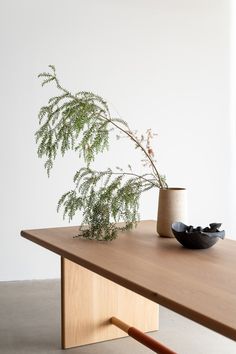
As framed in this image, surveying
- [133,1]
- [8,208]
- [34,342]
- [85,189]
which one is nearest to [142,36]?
[133,1]

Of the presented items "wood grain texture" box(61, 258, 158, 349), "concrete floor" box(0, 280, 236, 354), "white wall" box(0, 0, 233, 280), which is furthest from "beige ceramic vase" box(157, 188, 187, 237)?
"white wall" box(0, 0, 233, 280)

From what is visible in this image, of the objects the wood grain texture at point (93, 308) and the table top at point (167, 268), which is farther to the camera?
the wood grain texture at point (93, 308)

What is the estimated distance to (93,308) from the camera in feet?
9.57

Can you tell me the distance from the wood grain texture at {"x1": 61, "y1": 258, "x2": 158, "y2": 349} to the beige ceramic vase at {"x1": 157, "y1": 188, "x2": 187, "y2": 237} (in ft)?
1.78

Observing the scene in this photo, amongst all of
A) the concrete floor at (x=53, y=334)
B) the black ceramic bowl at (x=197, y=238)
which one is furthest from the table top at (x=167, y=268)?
the concrete floor at (x=53, y=334)

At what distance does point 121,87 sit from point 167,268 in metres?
2.91

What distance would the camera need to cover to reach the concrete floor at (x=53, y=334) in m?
2.85

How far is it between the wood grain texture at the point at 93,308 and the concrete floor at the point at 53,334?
0.20 feet

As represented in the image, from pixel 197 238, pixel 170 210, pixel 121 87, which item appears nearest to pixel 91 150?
pixel 170 210

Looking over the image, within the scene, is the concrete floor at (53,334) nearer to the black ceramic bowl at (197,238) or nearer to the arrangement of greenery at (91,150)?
the arrangement of greenery at (91,150)

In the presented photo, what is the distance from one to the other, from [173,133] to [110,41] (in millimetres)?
1008

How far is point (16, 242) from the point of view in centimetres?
433

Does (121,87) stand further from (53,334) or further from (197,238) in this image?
(197,238)

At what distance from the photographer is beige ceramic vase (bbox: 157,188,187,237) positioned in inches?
100
